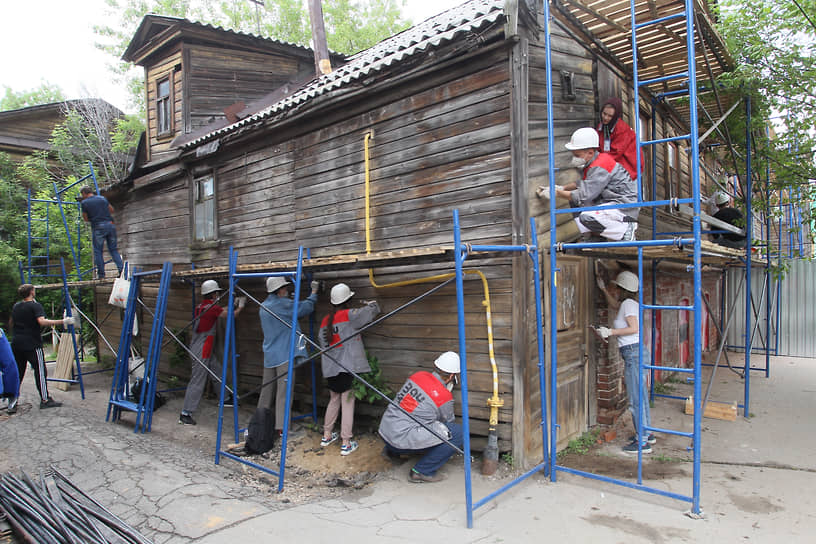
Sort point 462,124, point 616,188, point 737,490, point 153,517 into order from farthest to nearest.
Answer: point 462,124
point 616,188
point 737,490
point 153,517

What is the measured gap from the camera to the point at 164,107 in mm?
12352

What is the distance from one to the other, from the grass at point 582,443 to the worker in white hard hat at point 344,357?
8.09 feet

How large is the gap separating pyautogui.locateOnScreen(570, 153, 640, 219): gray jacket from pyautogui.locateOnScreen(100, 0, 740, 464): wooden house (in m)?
0.49

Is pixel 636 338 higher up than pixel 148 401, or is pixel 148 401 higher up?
pixel 636 338

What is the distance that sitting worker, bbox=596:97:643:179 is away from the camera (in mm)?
5590

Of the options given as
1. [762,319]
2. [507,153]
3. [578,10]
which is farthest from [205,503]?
[762,319]

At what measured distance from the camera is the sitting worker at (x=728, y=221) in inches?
295

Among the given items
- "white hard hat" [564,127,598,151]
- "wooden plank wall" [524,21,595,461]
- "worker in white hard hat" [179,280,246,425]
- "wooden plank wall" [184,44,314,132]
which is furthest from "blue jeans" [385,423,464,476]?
"wooden plank wall" [184,44,314,132]

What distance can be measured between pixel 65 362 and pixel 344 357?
7905 mm

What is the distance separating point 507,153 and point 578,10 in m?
2.20

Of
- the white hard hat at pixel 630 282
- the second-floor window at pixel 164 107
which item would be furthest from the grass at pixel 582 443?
the second-floor window at pixel 164 107

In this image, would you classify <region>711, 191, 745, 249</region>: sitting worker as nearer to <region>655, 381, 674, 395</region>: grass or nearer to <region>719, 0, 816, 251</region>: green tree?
<region>719, 0, 816, 251</region>: green tree

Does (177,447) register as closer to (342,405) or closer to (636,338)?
(342,405)

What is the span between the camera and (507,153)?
16.8ft
